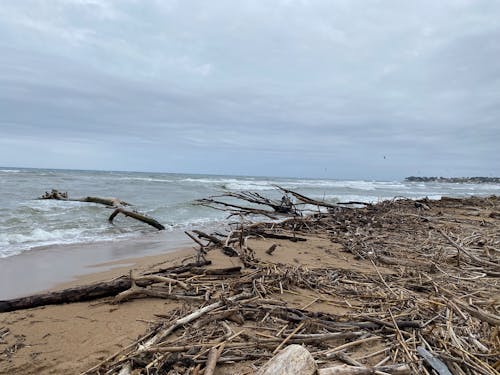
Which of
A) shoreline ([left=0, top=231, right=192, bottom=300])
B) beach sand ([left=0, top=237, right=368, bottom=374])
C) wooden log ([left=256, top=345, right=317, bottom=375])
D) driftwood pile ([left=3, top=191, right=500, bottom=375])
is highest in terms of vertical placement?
wooden log ([left=256, top=345, right=317, bottom=375])

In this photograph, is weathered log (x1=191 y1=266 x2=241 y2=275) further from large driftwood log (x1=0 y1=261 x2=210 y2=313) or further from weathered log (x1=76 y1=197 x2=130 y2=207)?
weathered log (x1=76 y1=197 x2=130 y2=207)

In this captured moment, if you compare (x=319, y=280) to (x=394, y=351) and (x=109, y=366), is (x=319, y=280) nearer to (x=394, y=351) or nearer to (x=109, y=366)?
(x=394, y=351)

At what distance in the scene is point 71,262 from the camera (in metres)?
5.84

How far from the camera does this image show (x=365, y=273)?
4.31 meters

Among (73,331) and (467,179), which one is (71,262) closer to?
(73,331)

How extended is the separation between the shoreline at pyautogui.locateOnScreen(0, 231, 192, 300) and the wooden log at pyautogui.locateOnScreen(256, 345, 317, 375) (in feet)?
12.5

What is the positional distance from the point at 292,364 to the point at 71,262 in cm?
518

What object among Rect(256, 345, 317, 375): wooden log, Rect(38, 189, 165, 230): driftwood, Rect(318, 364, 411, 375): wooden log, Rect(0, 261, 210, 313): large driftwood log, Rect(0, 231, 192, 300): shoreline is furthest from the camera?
Rect(38, 189, 165, 230): driftwood

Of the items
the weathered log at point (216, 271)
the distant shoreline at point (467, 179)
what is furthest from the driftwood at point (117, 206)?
the distant shoreline at point (467, 179)

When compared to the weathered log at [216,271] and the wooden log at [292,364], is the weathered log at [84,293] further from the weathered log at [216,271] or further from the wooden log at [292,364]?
the wooden log at [292,364]

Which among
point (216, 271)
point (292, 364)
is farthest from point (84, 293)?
point (292, 364)

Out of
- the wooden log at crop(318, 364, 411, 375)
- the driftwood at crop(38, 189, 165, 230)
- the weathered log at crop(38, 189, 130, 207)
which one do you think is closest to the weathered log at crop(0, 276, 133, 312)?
the wooden log at crop(318, 364, 411, 375)

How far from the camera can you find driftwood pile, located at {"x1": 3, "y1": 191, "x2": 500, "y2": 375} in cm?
213

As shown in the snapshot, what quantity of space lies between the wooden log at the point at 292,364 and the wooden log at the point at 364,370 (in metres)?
0.08
